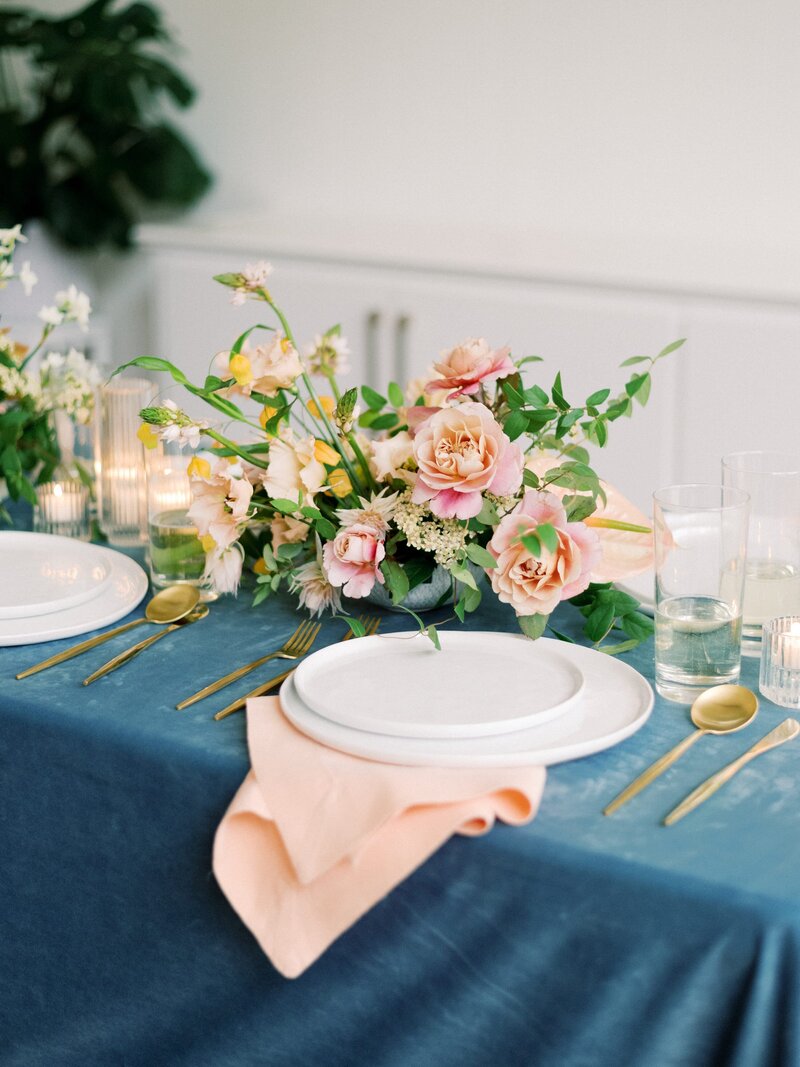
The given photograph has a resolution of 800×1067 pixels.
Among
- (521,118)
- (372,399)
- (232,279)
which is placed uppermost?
(521,118)

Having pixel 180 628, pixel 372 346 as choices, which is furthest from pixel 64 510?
pixel 372 346

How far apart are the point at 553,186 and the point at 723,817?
2.35 metres

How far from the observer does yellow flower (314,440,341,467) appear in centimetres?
112

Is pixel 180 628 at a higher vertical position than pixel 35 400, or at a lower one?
lower

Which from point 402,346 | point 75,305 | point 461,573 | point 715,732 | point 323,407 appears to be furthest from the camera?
point 402,346

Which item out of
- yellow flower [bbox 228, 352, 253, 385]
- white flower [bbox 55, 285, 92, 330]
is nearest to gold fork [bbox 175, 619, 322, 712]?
yellow flower [bbox 228, 352, 253, 385]

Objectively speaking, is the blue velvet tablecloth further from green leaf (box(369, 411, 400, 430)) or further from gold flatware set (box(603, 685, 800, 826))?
green leaf (box(369, 411, 400, 430))

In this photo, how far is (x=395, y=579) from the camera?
1128 mm

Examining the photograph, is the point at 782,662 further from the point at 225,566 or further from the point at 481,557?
the point at 225,566

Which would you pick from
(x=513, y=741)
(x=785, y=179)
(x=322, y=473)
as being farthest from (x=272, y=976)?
(x=785, y=179)

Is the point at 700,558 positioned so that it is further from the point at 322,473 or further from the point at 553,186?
the point at 553,186

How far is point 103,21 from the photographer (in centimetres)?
314

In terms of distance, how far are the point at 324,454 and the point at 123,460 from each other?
407 millimetres

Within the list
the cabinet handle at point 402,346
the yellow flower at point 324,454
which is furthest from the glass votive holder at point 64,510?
the cabinet handle at point 402,346
